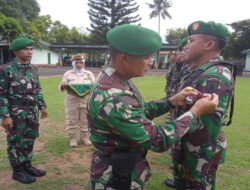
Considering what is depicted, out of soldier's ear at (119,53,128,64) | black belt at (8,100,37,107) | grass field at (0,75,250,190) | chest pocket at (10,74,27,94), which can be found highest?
soldier's ear at (119,53,128,64)

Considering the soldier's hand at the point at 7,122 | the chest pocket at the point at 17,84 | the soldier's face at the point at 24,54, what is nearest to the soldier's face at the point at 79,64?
the soldier's face at the point at 24,54

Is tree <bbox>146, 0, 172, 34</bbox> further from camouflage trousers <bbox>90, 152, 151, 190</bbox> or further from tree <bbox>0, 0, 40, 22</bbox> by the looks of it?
camouflage trousers <bbox>90, 152, 151, 190</bbox>

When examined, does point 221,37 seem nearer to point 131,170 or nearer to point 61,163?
point 131,170

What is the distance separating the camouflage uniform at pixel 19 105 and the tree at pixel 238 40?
38433 mm

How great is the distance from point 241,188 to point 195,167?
182 centimetres

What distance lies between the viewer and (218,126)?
6.11ft

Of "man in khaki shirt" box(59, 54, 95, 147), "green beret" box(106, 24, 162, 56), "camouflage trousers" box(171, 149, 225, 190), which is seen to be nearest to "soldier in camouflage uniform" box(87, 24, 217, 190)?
"green beret" box(106, 24, 162, 56)

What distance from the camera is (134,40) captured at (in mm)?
1360

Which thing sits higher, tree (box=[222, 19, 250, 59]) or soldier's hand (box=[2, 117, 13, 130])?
tree (box=[222, 19, 250, 59])

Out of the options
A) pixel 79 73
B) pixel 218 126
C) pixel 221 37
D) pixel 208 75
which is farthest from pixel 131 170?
pixel 79 73

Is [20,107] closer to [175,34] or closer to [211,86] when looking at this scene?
[211,86]

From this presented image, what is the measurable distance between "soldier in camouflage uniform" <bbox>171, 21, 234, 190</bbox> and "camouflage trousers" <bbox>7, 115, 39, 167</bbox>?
2293 millimetres

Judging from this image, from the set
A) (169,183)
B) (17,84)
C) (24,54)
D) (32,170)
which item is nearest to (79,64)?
(24,54)

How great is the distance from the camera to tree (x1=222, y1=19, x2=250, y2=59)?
36.7 m
